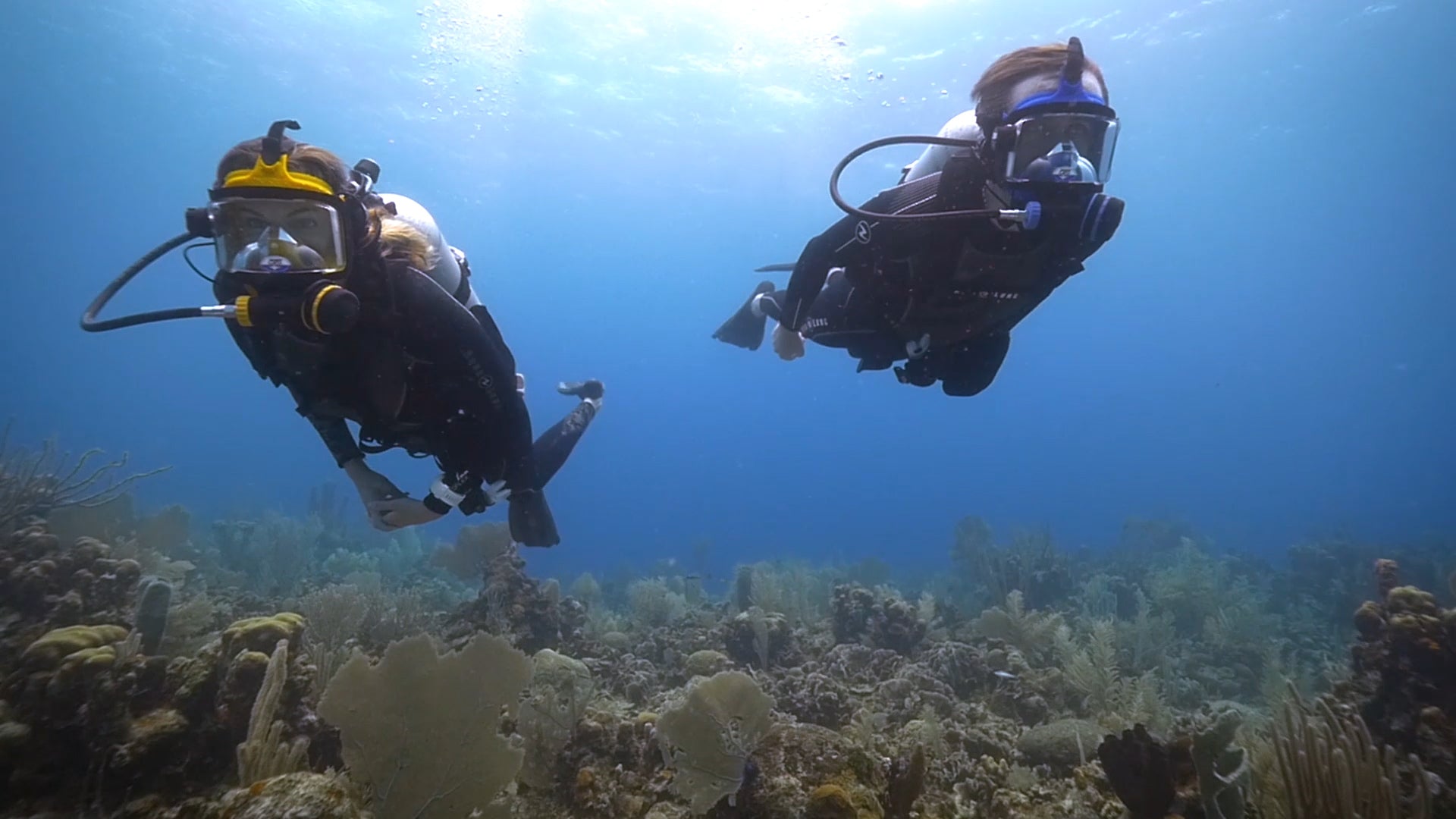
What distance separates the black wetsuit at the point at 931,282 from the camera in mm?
3758

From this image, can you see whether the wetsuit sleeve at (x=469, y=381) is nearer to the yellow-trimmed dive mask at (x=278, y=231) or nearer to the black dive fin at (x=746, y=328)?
the yellow-trimmed dive mask at (x=278, y=231)

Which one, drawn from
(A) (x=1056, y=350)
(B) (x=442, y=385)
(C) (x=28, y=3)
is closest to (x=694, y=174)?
(C) (x=28, y=3)

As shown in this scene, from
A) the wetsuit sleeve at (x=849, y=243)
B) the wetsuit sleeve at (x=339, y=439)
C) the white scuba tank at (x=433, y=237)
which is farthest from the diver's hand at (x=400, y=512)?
the wetsuit sleeve at (x=849, y=243)

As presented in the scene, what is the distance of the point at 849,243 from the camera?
451 centimetres

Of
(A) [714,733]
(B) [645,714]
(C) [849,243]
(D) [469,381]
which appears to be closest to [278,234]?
(D) [469,381]

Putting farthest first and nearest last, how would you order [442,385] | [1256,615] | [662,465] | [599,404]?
1. [662,465]
2. [1256,615]
3. [599,404]
4. [442,385]

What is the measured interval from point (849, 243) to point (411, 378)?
3.12 metres

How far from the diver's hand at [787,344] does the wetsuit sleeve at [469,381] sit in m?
2.59

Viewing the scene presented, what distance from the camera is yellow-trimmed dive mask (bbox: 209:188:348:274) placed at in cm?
343

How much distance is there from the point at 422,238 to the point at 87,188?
7851 centimetres

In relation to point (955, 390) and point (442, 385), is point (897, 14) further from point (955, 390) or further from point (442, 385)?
point (442, 385)

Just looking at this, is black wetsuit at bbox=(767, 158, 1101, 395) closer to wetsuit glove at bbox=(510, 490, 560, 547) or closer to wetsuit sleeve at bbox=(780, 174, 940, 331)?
wetsuit sleeve at bbox=(780, 174, 940, 331)

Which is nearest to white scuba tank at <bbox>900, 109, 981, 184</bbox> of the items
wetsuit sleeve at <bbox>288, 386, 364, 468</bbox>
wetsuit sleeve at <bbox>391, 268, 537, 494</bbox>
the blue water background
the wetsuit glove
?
wetsuit sleeve at <bbox>391, 268, 537, 494</bbox>

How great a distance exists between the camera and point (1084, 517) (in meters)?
71.4
